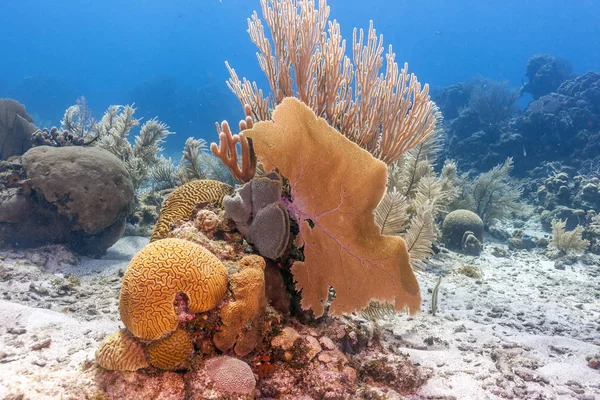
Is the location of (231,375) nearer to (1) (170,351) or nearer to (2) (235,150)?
(1) (170,351)

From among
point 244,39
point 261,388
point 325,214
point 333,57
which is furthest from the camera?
point 244,39

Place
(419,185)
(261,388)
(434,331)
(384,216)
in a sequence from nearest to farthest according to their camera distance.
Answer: (261,388) → (384,216) → (434,331) → (419,185)

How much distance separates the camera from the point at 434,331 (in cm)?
424

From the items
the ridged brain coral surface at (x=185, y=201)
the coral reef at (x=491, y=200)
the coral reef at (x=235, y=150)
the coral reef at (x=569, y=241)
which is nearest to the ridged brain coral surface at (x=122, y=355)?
the ridged brain coral surface at (x=185, y=201)

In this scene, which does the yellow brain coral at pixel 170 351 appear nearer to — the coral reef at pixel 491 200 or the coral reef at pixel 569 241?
the coral reef at pixel 569 241

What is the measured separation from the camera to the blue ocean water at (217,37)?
8506 centimetres

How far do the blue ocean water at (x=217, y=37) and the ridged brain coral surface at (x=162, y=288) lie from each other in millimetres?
66340

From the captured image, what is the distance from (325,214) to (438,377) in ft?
6.40

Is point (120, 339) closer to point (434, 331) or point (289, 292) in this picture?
point (289, 292)

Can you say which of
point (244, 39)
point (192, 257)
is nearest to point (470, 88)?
point (192, 257)

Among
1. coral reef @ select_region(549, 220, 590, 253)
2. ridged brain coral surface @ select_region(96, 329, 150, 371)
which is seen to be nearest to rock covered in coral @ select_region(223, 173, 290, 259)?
ridged brain coral surface @ select_region(96, 329, 150, 371)

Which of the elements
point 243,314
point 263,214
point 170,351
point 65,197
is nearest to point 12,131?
point 65,197

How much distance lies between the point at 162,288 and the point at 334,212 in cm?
145

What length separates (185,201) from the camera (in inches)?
133
